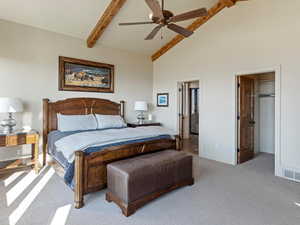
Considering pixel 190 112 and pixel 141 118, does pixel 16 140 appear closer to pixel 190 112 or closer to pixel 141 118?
pixel 141 118

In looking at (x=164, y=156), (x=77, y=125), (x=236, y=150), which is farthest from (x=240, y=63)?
(x=77, y=125)

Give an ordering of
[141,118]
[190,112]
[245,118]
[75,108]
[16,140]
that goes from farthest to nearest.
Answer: [190,112], [141,118], [75,108], [245,118], [16,140]

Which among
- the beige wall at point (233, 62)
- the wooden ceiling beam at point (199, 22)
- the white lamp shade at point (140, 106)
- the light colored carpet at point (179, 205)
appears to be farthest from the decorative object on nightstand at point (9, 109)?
the wooden ceiling beam at point (199, 22)

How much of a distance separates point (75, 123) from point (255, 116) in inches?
186

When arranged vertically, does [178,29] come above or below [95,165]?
above

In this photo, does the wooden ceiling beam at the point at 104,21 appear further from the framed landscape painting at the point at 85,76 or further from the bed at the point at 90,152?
the bed at the point at 90,152

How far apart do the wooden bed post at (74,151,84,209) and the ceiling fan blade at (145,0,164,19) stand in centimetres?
217

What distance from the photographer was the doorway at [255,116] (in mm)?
4215

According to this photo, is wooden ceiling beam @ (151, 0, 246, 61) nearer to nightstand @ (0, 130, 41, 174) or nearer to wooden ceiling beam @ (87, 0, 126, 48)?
wooden ceiling beam @ (87, 0, 126, 48)

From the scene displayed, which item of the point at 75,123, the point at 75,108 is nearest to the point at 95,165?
the point at 75,123

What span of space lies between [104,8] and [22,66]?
2128 mm

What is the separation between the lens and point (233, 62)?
13.5 ft

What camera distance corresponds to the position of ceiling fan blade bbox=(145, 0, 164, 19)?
242 cm

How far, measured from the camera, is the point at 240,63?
13.1 feet
